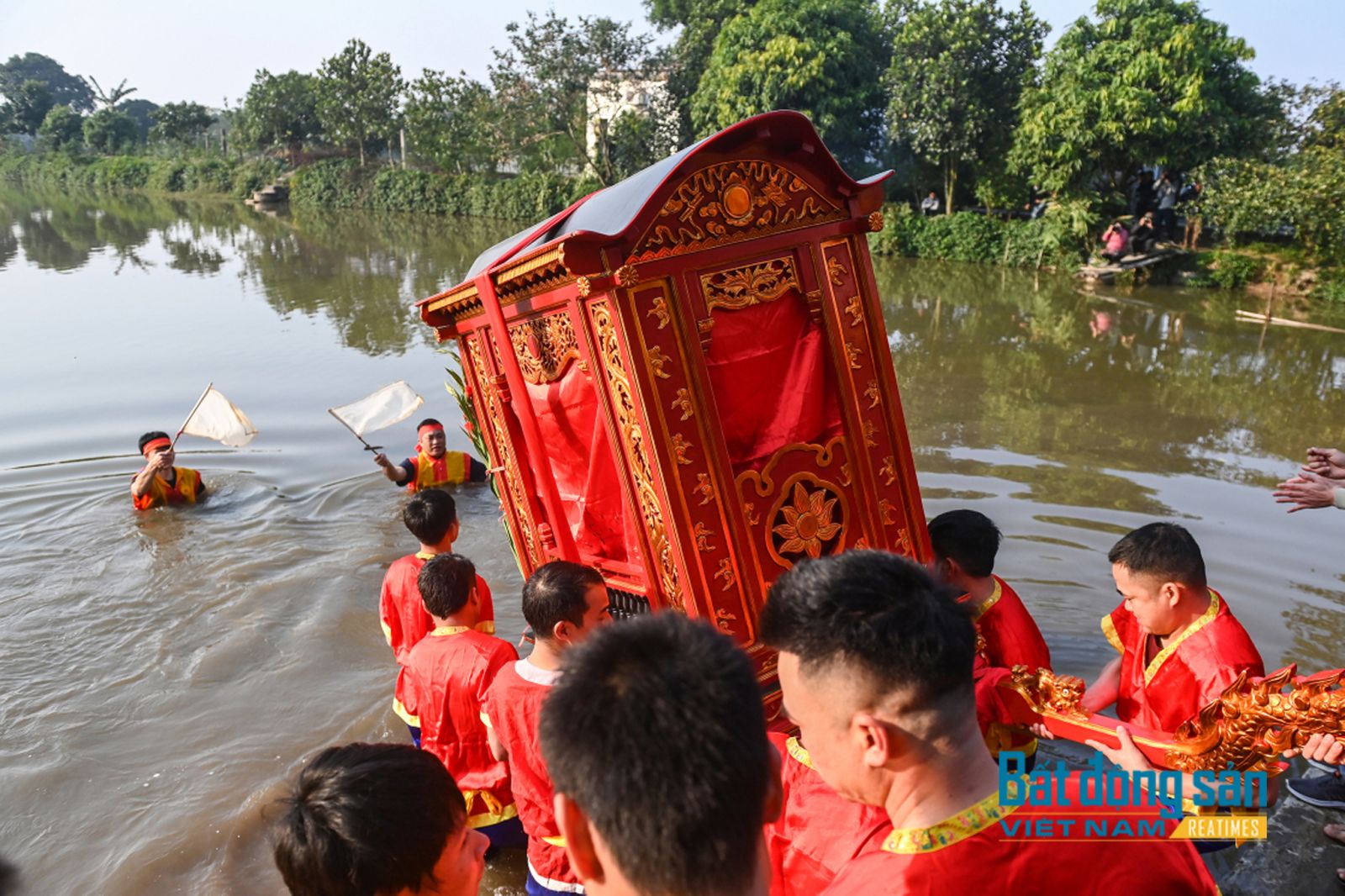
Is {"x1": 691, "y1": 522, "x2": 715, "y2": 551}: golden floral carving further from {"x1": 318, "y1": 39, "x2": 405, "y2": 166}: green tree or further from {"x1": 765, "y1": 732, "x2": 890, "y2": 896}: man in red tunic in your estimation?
{"x1": 318, "y1": 39, "x2": 405, "y2": 166}: green tree

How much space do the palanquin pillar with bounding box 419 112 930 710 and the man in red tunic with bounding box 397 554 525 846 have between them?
72 centimetres

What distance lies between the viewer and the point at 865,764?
1.62 m

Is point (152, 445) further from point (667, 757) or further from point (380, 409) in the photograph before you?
point (667, 757)

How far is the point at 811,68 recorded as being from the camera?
25.1 meters

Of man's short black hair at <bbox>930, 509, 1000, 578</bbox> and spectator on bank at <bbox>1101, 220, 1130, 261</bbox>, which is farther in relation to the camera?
spectator on bank at <bbox>1101, 220, 1130, 261</bbox>

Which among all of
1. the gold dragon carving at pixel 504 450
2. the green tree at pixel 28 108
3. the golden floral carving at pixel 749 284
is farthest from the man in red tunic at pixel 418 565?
the green tree at pixel 28 108

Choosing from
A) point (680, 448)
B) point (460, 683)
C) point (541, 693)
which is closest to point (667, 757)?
point (541, 693)

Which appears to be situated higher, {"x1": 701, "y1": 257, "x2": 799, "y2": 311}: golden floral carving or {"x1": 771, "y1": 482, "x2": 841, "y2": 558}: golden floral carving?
{"x1": 701, "y1": 257, "x2": 799, "y2": 311}: golden floral carving

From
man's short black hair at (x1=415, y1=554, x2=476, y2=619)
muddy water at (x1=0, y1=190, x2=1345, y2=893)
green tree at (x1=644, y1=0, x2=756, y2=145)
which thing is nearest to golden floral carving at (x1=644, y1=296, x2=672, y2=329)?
man's short black hair at (x1=415, y1=554, x2=476, y2=619)

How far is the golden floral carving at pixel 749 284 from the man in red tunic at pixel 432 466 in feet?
17.7

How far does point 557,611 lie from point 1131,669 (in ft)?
7.53

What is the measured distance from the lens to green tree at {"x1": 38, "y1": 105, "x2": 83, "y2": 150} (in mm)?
64625

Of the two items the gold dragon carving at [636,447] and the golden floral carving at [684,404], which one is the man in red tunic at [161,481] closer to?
the gold dragon carving at [636,447]

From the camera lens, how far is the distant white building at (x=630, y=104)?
3284 centimetres
